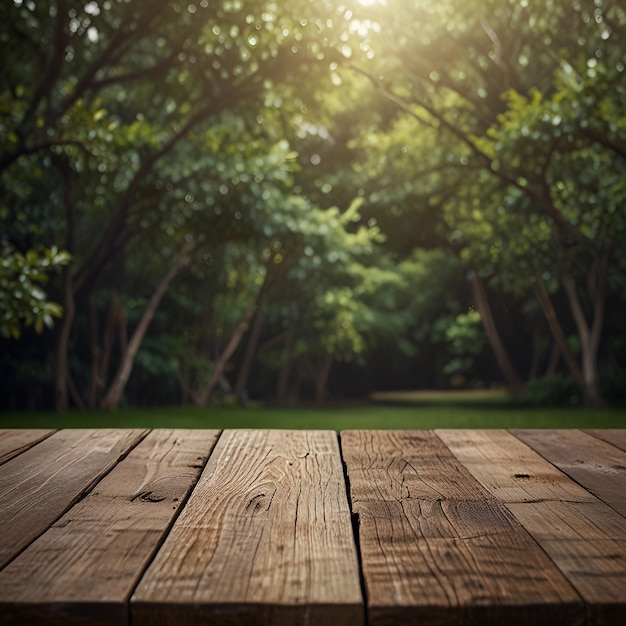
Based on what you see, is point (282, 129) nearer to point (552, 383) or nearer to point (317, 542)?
point (552, 383)

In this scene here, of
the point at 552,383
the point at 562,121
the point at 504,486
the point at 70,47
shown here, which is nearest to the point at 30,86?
the point at 70,47

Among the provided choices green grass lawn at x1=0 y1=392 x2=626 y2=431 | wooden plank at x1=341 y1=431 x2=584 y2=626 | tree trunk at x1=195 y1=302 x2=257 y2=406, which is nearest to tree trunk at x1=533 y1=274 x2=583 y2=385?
green grass lawn at x1=0 y1=392 x2=626 y2=431

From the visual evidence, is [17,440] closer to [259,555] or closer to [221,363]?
[259,555]

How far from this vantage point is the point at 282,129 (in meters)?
9.05

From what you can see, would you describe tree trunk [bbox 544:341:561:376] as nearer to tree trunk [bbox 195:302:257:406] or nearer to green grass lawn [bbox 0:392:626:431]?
green grass lawn [bbox 0:392:626:431]

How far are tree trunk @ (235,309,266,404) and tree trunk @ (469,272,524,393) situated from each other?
352 centimetres

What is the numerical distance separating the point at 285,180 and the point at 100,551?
751cm

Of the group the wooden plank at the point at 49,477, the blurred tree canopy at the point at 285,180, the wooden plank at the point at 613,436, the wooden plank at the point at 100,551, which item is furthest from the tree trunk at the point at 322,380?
the wooden plank at the point at 100,551

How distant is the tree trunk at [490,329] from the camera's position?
12.1 metres

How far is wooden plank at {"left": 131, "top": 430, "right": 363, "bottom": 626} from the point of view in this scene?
788 mm

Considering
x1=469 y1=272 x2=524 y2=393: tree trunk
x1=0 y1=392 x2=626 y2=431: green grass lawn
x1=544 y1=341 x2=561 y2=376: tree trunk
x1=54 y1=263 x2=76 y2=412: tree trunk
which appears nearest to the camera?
x1=0 y1=392 x2=626 y2=431: green grass lawn

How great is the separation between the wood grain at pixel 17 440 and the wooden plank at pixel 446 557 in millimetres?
745

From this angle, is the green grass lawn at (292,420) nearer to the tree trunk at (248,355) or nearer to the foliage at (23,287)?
the foliage at (23,287)

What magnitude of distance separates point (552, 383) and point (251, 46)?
656cm
